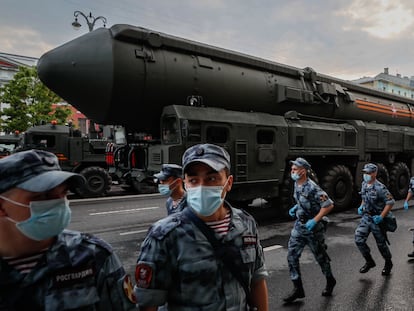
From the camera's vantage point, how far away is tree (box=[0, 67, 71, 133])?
79.8ft

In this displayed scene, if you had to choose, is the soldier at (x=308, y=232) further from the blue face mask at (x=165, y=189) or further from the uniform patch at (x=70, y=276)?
the uniform patch at (x=70, y=276)

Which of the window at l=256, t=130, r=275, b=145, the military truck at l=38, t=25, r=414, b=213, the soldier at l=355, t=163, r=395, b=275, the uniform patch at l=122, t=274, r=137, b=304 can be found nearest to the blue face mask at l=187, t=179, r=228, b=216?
the uniform patch at l=122, t=274, r=137, b=304

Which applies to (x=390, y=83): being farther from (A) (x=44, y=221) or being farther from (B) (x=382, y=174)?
(A) (x=44, y=221)

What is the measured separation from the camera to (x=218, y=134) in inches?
262

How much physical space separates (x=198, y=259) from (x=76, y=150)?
1069cm

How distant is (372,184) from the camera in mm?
4770

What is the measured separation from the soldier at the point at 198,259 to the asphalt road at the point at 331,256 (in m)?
2.07

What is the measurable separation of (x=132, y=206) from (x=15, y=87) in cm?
1938

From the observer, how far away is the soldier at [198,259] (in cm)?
162

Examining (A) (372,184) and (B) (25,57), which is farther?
(B) (25,57)

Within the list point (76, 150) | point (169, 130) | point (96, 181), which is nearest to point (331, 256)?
point (169, 130)

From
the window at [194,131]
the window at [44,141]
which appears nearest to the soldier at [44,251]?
the window at [194,131]

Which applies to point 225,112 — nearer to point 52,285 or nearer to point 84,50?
point 84,50

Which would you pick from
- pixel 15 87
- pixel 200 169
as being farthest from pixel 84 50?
pixel 15 87
